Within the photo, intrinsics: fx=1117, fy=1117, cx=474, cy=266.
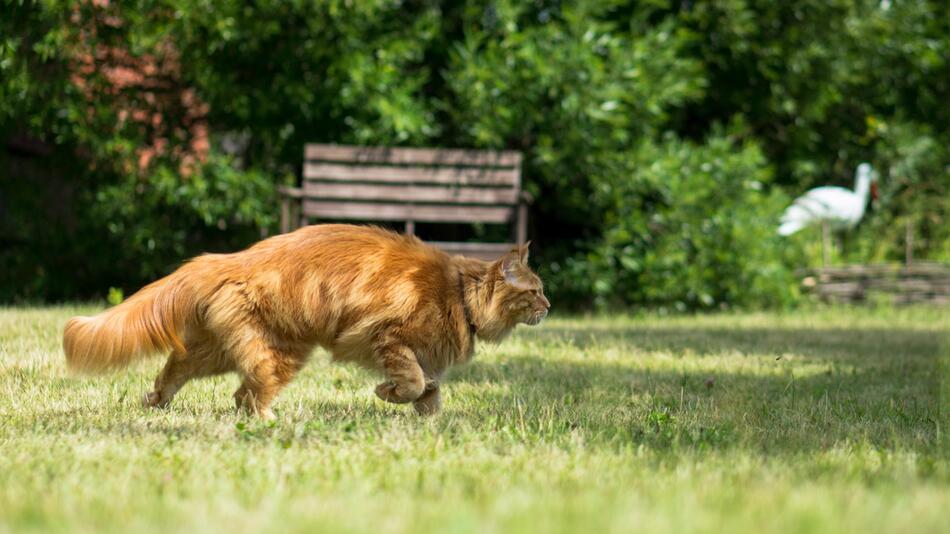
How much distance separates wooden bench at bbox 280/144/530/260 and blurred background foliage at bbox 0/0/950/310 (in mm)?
231

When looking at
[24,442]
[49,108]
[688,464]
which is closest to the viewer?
[688,464]

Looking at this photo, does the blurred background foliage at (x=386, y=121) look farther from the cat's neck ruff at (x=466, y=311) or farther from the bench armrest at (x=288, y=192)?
the cat's neck ruff at (x=466, y=311)

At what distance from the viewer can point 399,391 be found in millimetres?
4875

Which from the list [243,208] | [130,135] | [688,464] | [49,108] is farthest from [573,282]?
[688,464]

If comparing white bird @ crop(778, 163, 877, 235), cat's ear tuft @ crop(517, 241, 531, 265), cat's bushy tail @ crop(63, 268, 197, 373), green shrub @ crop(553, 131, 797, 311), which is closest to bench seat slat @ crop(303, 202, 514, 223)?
green shrub @ crop(553, 131, 797, 311)

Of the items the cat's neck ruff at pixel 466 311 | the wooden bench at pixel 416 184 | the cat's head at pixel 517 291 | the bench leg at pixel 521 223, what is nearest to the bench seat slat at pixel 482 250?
the bench leg at pixel 521 223

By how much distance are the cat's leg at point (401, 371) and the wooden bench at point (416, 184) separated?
5.61 m

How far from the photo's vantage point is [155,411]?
5059mm

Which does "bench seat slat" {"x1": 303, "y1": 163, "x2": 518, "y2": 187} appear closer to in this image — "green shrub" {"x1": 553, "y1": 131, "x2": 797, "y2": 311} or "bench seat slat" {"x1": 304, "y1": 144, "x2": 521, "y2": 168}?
"bench seat slat" {"x1": 304, "y1": 144, "x2": 521, "y2": 168}

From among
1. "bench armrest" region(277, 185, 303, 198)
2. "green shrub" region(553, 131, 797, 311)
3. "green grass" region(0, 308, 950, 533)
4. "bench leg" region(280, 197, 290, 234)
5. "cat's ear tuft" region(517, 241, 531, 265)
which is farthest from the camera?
"green shrub" region(553, 131, 797, 311)

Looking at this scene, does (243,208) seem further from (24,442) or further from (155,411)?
(24,442)

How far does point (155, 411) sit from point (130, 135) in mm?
5808

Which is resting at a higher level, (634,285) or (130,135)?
(130,135)

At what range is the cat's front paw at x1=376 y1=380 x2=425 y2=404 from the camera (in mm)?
4867
